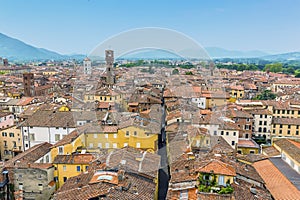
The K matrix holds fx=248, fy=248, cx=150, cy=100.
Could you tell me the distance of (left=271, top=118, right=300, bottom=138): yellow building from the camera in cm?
1822

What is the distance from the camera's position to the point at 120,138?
41.9ft

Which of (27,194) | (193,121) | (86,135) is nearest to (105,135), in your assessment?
(86,135)

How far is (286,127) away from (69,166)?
15.6 m

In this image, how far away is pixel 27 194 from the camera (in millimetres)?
10281

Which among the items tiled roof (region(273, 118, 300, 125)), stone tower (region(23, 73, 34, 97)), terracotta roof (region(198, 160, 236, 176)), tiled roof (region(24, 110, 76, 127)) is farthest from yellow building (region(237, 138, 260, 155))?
stone tower (region(23, 73, 34, 97))

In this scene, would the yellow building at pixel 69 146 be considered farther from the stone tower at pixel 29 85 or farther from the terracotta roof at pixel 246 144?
the stone tower at pixel 29 85

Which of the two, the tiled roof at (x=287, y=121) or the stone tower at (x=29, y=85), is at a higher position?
the stone tower at (x=29, y=85)

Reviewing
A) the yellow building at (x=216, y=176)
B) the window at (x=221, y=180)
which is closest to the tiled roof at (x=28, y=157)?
the yellow building at (x=216, y=176)

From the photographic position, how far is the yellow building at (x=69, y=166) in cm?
1068

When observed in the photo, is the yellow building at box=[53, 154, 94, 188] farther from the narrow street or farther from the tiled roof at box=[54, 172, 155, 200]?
the narrow street

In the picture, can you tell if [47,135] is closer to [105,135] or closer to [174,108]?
[105,135]

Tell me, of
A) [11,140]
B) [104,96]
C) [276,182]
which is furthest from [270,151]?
[11,140]

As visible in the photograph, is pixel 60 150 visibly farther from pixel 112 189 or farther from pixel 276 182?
pixel 276 182

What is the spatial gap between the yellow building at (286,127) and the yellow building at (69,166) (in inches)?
563
